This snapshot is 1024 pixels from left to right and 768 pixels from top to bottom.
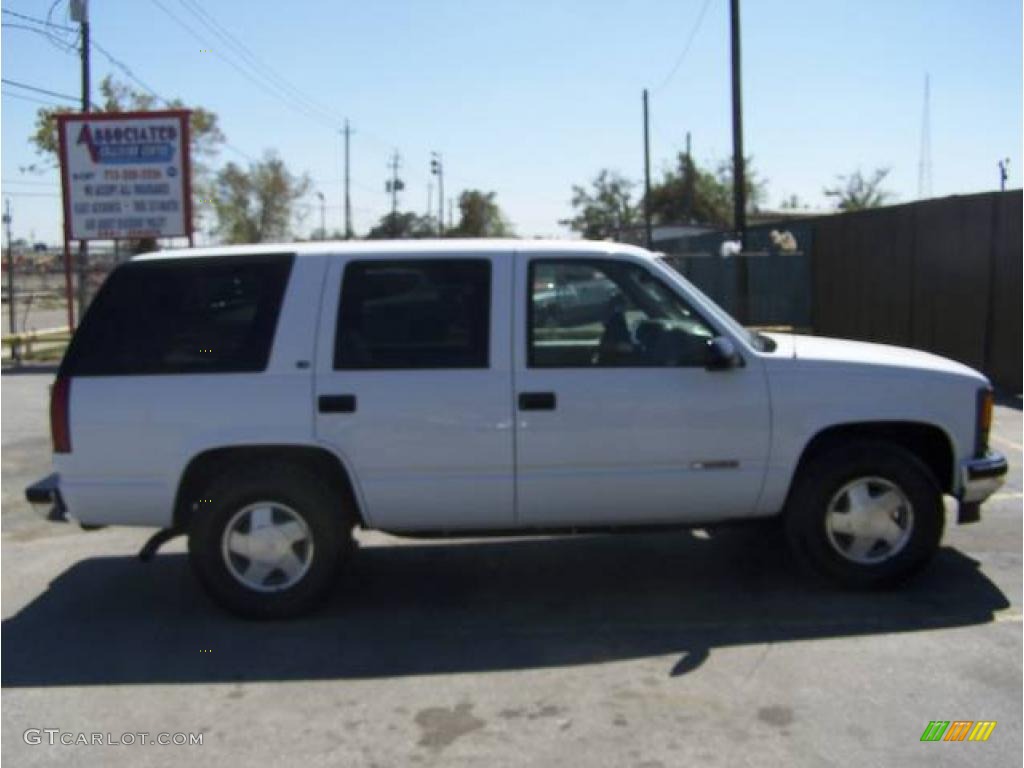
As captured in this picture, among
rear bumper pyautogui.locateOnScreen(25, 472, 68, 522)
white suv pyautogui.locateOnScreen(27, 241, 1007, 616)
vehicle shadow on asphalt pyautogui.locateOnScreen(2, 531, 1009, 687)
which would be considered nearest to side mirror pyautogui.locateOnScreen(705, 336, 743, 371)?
white suv pyautogui.locateOnScreen(27, 241, 1007, 616)

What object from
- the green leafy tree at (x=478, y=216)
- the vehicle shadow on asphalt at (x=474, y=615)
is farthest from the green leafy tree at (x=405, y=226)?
the vehicle shadow on asphalt at (x=474, y=615)

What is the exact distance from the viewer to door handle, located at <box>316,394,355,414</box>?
503 cm

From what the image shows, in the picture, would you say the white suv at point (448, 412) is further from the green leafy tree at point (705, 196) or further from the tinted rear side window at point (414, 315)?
the green leafy tree at point (705, 196)

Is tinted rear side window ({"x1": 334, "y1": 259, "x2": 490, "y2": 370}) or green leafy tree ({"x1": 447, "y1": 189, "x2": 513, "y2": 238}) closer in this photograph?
tinted rear side window ({"x1": 334, "y1": 259, "x2": 490, "y2": 370})

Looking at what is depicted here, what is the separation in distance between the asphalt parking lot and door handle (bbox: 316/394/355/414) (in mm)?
1076

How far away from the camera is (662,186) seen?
250 ft

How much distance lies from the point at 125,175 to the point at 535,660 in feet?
53.4

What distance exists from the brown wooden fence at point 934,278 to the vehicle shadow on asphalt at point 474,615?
7.77 metres

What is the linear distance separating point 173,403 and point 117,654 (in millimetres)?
1199

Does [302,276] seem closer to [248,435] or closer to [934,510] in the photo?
[248,435]

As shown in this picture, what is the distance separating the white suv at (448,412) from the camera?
199 inches

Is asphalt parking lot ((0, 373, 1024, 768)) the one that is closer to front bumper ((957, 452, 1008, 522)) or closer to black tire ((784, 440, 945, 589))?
black tire ((784, 440, 945, 589))

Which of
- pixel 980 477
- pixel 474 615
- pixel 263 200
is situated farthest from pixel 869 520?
pixel 263 200

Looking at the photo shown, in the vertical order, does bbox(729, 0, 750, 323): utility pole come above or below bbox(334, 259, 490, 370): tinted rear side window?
above
